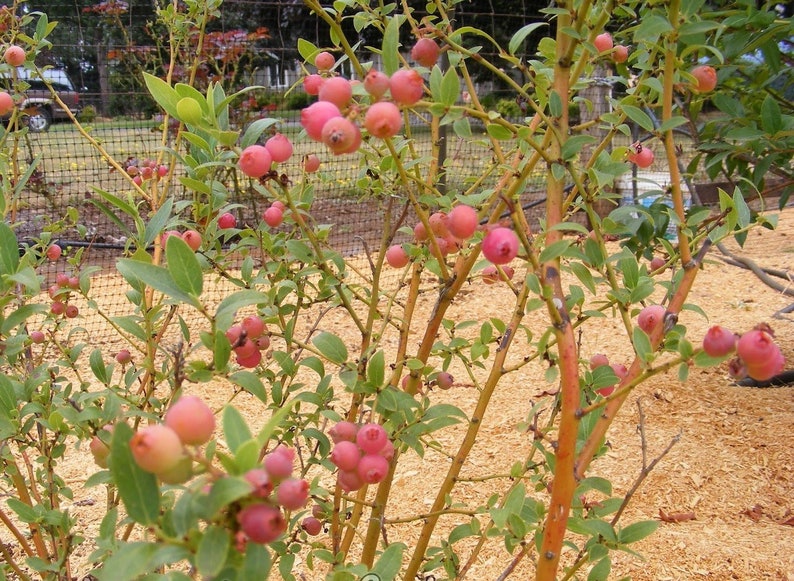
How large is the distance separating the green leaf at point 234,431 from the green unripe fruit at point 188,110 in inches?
14.1

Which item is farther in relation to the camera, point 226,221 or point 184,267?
point 226,221

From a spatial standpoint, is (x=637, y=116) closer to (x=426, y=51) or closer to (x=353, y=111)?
(x=426, y=51)

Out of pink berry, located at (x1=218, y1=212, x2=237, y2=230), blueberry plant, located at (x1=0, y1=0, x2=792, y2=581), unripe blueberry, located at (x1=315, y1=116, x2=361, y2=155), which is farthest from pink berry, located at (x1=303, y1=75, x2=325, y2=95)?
unripe blueberry, located at (x1=315, y1=116, x2=361, y2=155)

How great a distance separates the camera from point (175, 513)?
0.45 metres

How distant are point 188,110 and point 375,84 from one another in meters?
0.23

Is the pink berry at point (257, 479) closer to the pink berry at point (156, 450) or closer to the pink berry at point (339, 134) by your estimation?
the pink berry at point (156, 450)

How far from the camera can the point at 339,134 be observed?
1.75 ft

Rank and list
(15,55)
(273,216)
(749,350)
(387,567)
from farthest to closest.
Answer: (15,55) < (273,216) < (387,567) < (749,350)

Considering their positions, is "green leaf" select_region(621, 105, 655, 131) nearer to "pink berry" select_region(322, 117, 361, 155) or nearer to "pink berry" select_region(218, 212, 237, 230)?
Answer: "pink berry" select_region(322, 117, 361, 155)

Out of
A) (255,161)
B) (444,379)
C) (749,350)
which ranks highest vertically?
(255,161)

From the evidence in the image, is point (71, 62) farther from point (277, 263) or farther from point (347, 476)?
point (347, 476)

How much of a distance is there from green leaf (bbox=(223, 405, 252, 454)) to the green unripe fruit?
36 centimetres

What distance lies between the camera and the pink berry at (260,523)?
1.40 ft

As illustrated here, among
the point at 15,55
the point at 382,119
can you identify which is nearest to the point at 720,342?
the point at 382,119
